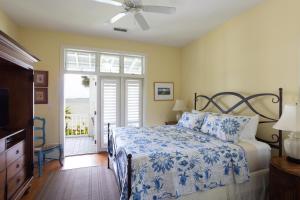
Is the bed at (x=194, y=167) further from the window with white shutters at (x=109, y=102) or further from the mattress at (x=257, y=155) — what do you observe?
the window with white shutters at (x=109, y=102)

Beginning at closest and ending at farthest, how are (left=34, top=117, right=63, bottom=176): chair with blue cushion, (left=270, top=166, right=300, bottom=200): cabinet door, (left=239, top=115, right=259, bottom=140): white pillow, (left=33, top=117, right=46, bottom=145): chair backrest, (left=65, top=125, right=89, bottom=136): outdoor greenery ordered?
(left=270, top=166, right=300, bottom=200): cabinet door, (left=239, top=115, right=259, bottom=140): white pillow, (left=34, top=117, right=63, bottom=176): chair with blue cushion, (left=33, top=117, right=46, bottom=145): chair backrest, (left=65, top=125, right=89, bottom=136): outdoor greenery

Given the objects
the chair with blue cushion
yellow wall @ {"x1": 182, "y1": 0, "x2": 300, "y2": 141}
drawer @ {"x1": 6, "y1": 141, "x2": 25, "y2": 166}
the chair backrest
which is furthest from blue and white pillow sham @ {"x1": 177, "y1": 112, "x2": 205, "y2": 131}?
the chair backrest

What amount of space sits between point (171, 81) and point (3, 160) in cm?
397

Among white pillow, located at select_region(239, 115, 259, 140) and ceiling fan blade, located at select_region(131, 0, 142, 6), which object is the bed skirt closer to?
white pillow, located at select_region(239, 115, 259, 140)

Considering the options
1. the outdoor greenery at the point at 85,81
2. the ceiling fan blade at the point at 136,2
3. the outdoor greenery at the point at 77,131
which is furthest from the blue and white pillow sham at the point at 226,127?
the outdoor greenery at the point at 85,81

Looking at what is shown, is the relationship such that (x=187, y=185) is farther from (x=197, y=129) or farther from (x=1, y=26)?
(x=1, y=26)

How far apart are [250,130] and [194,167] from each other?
117cm

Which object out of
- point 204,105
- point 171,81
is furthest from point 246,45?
point 171,81

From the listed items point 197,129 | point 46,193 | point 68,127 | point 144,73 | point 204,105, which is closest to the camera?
point 46,193

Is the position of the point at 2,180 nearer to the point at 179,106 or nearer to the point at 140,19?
the point at 140,19

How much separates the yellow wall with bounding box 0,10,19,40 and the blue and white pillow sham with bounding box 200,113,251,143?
147 inches

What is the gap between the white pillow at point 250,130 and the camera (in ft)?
8.44

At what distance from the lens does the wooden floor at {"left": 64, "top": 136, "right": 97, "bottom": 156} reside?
4.49 metres

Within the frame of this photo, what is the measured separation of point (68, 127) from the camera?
6328 mm
